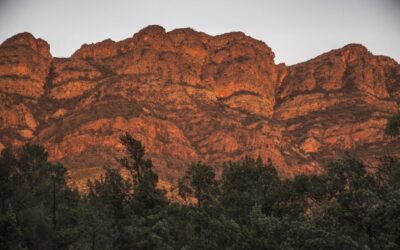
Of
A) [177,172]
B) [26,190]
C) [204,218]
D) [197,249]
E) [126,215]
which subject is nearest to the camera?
[197,249]

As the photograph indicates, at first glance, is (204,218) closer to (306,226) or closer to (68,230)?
(68,230)

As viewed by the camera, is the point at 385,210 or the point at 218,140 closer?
the point at 385,210

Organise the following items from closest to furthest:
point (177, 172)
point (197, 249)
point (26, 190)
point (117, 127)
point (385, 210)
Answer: point (385, 210), point (197, 249), point (26, 190), point (177, 172), point (117, 127)

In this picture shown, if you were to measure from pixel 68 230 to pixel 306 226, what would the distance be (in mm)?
30133

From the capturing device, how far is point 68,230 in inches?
2151

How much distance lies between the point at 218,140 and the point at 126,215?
5756 inches

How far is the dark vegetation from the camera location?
37.0 metres

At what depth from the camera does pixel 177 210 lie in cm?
5581

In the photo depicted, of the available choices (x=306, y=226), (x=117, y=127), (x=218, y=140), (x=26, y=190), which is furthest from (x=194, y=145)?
(x=306, y=226)

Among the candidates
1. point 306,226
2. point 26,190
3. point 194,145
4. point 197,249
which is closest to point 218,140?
point 194,145

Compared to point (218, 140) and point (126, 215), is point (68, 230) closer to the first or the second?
point (126, 215)

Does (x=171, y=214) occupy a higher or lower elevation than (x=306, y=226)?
lower

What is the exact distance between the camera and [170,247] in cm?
4816

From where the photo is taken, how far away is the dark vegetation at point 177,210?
37031 millimetres
